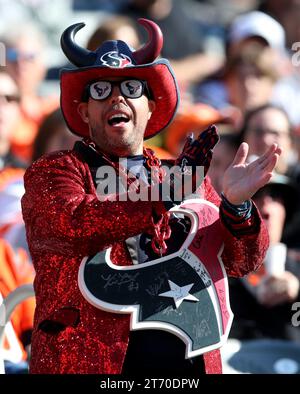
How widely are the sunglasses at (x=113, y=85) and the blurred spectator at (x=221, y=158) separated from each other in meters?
2.30

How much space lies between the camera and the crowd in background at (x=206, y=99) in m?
5.93

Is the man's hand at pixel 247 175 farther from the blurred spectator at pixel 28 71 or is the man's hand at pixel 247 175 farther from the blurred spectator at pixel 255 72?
the blurred spectator at pixel 28 71

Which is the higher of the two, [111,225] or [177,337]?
[111,225]

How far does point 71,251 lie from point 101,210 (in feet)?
0.60

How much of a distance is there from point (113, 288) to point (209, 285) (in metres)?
0.33

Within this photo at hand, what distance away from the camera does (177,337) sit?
13.1 ft

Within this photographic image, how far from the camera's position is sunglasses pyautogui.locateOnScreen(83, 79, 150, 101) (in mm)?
4152

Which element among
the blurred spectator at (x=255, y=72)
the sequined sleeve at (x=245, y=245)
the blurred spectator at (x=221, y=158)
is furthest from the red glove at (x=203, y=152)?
the blurred spectator at (x=255, y=72)

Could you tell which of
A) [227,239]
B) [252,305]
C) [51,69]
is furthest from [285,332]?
[51,69]

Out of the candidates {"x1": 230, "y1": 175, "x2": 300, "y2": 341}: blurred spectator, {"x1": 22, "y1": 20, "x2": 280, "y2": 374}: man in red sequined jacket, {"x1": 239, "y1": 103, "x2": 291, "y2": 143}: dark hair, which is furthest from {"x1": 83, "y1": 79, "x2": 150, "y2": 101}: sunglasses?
{"x1": 239, "y1": 103, "x2": 291, "y2": 143}: dark hair

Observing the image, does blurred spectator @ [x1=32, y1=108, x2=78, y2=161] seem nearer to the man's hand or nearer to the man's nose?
the man's nose

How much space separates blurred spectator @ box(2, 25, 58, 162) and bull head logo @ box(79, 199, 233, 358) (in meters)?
3.92

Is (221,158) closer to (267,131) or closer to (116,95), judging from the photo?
(267,131)
